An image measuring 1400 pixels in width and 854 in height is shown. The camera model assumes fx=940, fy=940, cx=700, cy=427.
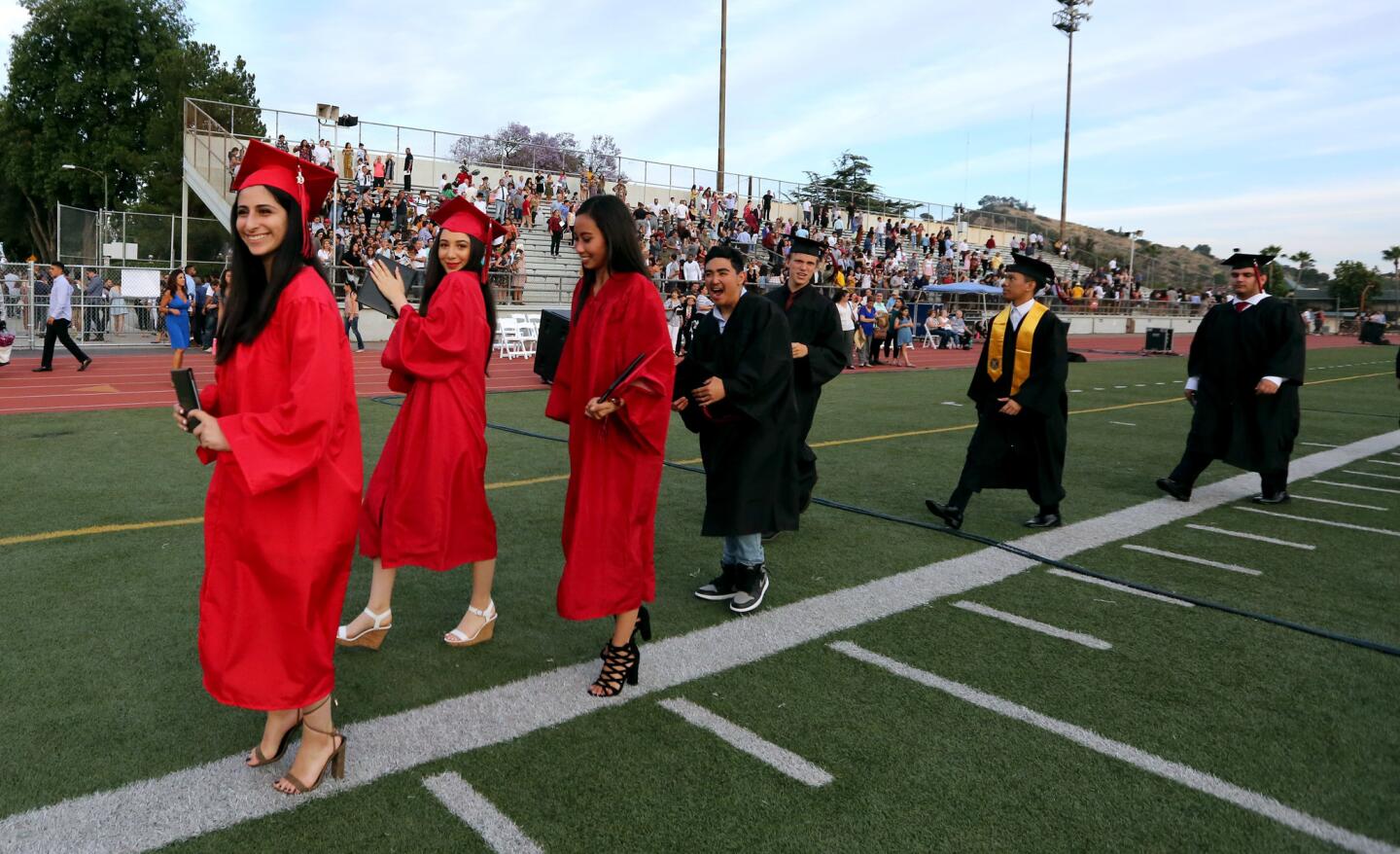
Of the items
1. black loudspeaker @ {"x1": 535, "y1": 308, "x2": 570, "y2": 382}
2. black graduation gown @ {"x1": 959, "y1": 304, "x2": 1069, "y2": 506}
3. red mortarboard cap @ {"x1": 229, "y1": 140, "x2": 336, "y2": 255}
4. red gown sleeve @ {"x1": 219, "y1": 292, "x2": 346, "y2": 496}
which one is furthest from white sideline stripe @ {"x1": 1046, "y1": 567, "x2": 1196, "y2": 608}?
black loudspeaker @ {"x1": 535, "y1": 308, "x2": 570, "y2": 382}

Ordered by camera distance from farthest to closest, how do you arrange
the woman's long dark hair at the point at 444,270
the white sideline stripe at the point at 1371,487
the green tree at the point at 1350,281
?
the green tree at the point at 1350,281, the white sideline stripe at the point at 1371,487, the woman's long dark hair at the point at 444,270

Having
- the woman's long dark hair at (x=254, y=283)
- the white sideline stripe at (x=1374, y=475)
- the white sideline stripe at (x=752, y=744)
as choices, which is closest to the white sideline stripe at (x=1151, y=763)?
the white sideline stripe at (x=752, y=744)

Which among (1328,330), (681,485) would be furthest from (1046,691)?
(1328,330)

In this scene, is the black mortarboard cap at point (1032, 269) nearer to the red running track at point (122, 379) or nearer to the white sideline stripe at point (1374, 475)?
the white sideline stripe at point (1374, 475)

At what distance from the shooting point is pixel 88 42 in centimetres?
4197

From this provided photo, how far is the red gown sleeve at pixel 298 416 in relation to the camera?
2383mm

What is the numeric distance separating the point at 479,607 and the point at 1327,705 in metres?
3.38

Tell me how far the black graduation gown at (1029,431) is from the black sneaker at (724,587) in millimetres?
2253

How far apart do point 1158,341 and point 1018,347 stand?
24.6m

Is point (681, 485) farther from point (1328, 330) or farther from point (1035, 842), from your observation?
→ point (1328, 330)

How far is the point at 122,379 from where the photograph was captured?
13.2 metres

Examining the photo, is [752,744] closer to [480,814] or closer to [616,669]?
[616,669]

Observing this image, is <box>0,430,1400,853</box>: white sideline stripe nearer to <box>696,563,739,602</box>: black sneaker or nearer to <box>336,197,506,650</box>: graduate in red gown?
<box>696,563,739,602</box>: black sneaker

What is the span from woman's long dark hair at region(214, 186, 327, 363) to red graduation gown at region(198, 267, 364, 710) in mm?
25
